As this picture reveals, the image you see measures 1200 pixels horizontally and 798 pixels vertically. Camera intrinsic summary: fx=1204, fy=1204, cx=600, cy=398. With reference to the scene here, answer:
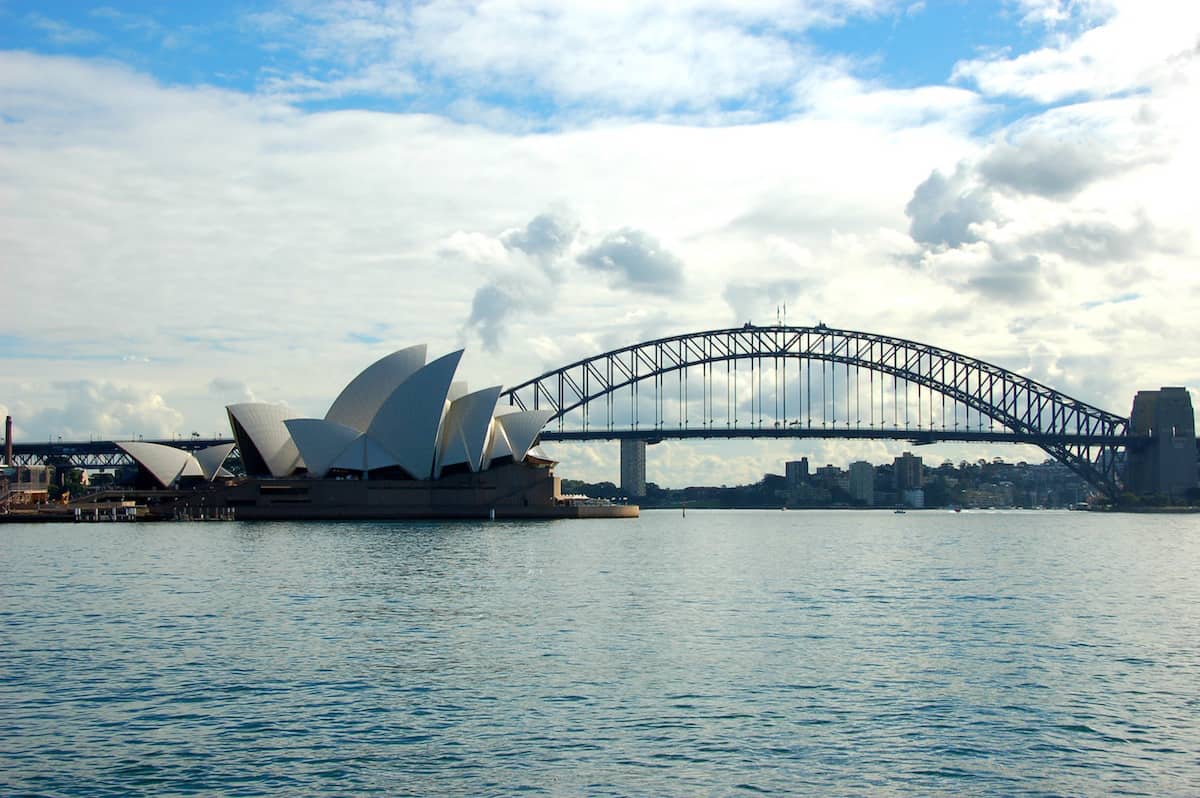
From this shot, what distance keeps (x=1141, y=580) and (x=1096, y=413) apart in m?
98.6

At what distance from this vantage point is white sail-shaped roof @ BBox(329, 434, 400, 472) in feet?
291

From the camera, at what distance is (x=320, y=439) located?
88500 mm

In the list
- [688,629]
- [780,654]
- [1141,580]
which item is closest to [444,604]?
[688,629]

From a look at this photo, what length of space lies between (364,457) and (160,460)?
84.3 ft

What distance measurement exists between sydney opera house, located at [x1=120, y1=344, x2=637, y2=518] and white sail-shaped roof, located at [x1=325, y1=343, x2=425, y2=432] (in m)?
0.07


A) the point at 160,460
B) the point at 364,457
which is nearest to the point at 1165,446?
the point at 364,457

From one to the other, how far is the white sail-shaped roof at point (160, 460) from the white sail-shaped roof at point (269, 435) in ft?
42.5

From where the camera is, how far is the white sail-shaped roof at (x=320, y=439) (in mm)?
88250

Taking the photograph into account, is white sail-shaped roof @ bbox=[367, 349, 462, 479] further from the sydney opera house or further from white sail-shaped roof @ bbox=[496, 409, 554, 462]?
white sail-shaped roof @ bbox=[496, 409, 554, 462]

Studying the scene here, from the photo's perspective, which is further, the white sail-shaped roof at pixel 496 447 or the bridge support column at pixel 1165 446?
the bridge support column at pixel 1165 446

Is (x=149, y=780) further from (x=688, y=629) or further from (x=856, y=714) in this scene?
(x=688, y=629)

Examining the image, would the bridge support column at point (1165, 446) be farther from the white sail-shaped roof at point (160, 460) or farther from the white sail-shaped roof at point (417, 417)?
the white sail-shaped roof at point (160, 460)

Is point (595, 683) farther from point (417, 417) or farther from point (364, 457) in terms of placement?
point (364, 457)

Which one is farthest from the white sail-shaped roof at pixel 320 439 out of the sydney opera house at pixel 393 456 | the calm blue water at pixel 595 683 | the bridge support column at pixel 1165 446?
the bridge support column at pixel 1165 446
